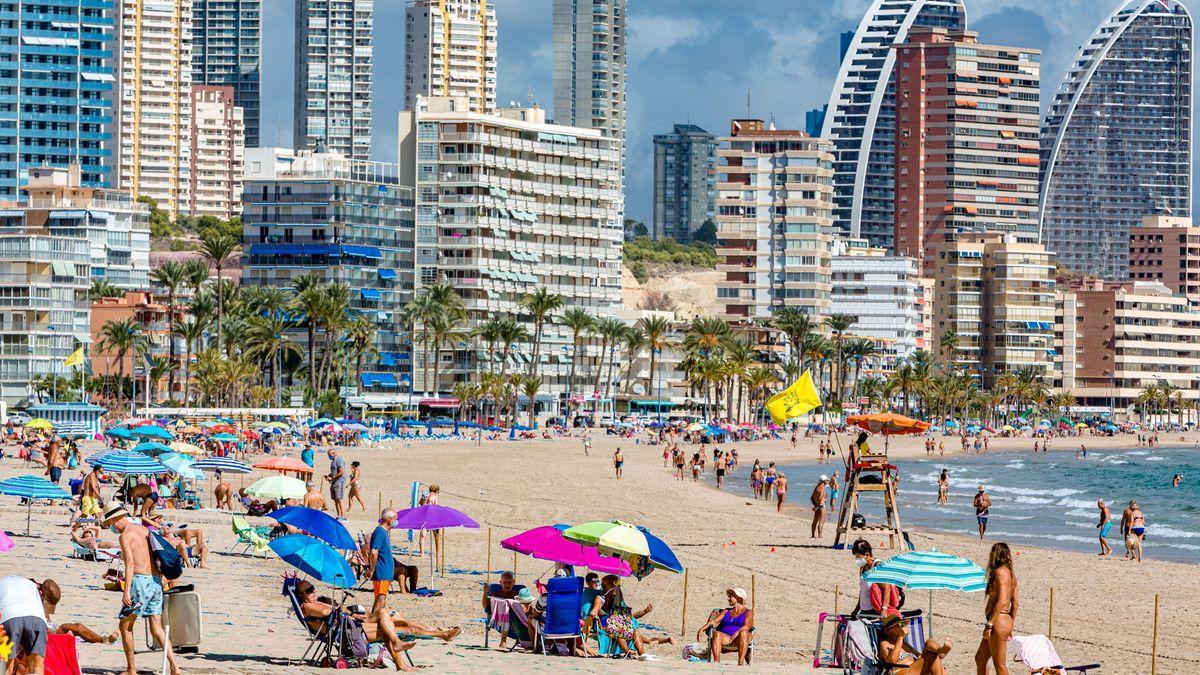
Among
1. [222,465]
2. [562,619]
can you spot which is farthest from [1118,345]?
[562,619]

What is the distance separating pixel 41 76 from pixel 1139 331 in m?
120

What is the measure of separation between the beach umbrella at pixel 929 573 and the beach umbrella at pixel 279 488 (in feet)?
48.0

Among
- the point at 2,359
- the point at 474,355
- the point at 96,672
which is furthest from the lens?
the point at 474,355

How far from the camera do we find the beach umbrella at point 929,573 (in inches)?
633

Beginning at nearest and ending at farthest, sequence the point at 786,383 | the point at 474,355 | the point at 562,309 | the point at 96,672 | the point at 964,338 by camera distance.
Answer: the point at 96,672, the point at 474,355, the point at 562,309, the point at 786,383, the point at 964,338

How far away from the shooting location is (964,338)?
17675 centimetres

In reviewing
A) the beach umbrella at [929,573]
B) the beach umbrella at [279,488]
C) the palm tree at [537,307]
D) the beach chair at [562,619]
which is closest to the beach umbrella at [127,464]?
the beach umbrella at [279,488]

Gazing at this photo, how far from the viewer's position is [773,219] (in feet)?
468

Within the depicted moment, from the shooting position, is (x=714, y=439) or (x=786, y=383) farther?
(x=786, y=383)

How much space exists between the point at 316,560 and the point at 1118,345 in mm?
177970

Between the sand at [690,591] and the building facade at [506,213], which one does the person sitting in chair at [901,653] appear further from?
the building facade at [506,213]

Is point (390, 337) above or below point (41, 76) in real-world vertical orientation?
below

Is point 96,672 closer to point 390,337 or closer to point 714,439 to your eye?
point 714,439

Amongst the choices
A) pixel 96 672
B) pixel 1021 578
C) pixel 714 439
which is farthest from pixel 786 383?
pixel 96 672
